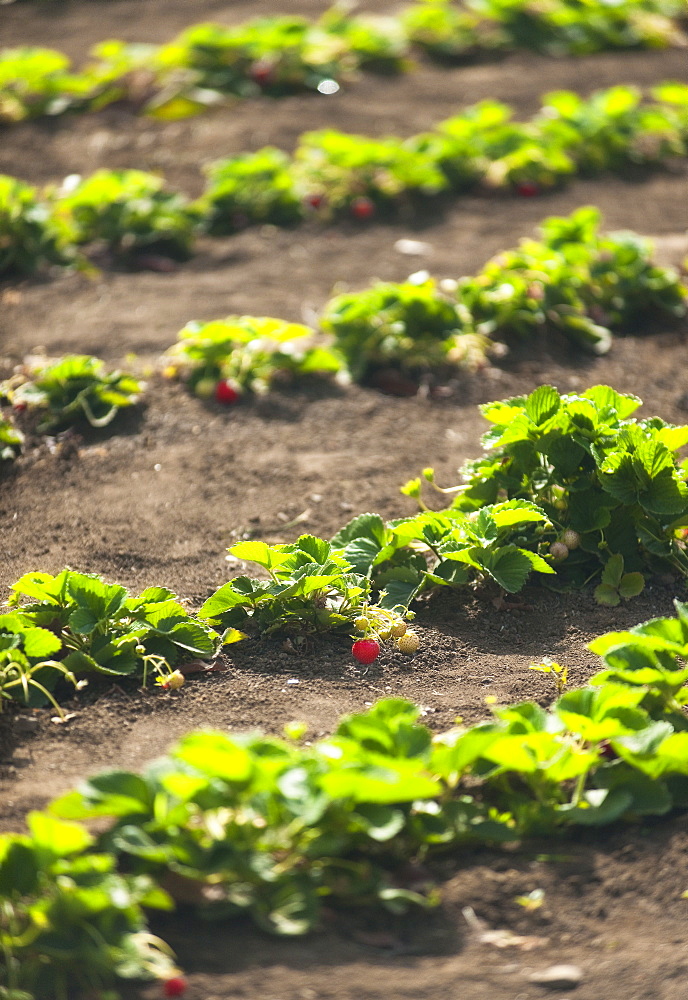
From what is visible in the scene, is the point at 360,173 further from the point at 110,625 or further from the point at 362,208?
the point at 110,625

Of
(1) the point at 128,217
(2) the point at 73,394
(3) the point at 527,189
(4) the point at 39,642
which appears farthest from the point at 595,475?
(3) the point at 527,189

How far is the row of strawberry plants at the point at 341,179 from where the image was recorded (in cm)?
529

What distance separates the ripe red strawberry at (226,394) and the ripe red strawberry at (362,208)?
2.06 m

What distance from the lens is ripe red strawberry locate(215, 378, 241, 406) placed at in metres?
4.11

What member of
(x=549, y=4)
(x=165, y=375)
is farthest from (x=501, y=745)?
(x=549, y=4)

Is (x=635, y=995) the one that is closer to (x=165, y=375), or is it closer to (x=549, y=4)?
(x=165, y=375)

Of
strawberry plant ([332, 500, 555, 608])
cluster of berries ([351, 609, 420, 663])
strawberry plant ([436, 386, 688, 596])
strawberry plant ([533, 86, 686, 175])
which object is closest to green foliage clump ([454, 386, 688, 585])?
strawberry plant ([436, 386, 688, 596])

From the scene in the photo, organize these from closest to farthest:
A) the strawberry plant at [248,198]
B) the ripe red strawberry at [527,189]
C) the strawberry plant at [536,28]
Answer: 1. the strawberry plant at [248,198]
2. the ripe red strawberry at [527,189]
3. the strawberry plant at [536,28]

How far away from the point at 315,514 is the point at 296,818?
66.4 inches

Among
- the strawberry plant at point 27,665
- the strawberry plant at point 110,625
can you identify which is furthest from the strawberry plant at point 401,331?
the strawberry plant at point 27,665

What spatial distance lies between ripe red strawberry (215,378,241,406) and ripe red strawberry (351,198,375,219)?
6.77 ft

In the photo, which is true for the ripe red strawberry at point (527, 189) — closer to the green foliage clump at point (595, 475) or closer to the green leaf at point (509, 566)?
the green foliage clump at point (595, 475)

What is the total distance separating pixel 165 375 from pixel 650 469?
218 cm

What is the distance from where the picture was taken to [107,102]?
7191mm
